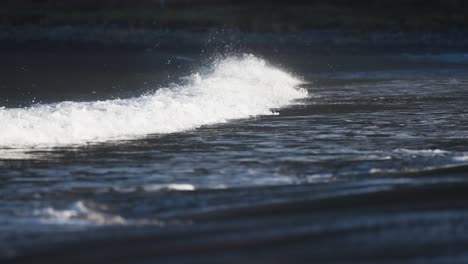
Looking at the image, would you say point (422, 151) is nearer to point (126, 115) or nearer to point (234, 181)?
point (234, 181)

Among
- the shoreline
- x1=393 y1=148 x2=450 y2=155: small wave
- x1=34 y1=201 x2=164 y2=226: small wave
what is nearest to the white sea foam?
x1=34 y1=201 x2=164 y2=226: small wave

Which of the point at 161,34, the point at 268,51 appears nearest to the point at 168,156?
the point at 268,51

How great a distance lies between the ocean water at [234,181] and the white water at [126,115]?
39 mm

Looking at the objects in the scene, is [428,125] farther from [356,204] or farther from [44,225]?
[44,225]

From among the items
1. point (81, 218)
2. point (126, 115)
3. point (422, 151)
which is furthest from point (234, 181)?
point (126, 115)

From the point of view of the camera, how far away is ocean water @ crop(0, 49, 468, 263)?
739 cm

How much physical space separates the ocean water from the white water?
0.13 feet

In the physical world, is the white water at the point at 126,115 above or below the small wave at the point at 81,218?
above

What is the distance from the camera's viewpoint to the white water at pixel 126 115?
13312mm

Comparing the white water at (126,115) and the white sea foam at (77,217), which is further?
the white water at (126,115)

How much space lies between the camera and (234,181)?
988 centimetres

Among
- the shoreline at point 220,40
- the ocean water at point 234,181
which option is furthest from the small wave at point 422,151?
the shoreline at point 220,40

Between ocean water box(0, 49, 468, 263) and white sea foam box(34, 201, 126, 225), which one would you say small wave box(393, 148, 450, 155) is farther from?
white sea foam box(34, 201, 126, 225)

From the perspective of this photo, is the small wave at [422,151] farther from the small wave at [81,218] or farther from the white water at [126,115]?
the small wave at [81,218]
